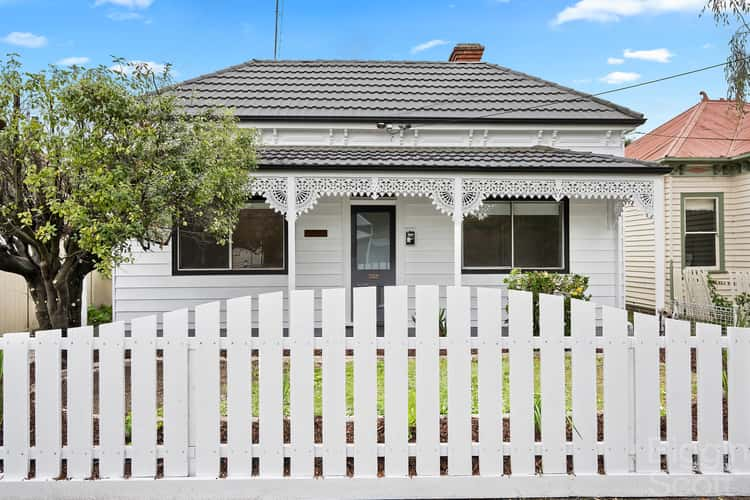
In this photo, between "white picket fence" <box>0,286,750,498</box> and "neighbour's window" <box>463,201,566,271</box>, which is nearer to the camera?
"white picket fence" <box>0,286,750,498</box>

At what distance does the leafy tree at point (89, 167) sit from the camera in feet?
14.6

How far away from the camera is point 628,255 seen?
1292 centimetres

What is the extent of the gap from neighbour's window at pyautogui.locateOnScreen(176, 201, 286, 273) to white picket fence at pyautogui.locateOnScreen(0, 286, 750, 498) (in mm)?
5866

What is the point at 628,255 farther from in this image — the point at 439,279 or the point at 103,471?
the point at 103,471

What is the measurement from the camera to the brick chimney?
12000mm

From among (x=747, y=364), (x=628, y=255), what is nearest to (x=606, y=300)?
(x=628, y=255)

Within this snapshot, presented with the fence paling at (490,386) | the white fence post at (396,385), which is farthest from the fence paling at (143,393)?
the fence paling at (490,386)

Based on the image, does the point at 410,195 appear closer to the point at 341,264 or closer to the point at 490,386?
the point at 341,264

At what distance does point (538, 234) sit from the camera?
353 inches

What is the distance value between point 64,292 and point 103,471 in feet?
11.1

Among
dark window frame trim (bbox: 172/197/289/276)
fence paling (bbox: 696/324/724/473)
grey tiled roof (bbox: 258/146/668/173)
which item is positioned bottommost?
fence paling (bbox: 696/324/724/473)

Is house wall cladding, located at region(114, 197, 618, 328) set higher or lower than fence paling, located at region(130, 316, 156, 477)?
higher

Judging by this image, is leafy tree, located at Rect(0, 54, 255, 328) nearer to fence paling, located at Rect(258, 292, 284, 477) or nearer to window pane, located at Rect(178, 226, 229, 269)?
fence paling, located at Rect(258, 292, 284, 477)

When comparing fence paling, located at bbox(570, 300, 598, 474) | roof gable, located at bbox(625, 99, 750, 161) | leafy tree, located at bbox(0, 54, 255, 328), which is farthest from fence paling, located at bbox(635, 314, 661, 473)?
roof gable, located at bbox(625, 99, 750, 161)
